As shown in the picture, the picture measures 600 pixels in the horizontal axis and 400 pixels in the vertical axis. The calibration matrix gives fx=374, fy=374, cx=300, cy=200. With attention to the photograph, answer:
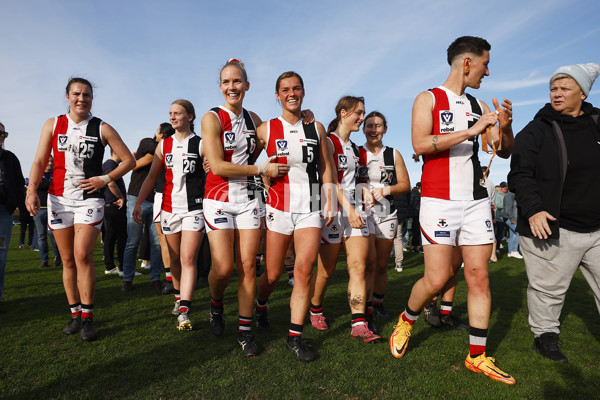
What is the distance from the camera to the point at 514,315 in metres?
5.23

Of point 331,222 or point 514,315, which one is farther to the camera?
point 514,315

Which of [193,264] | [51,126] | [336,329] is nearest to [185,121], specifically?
[51,126]

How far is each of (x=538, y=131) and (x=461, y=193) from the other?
114 cm

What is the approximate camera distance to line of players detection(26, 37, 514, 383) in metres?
3.39

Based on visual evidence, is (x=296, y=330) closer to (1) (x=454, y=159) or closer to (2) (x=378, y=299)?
(2) (x=378, y=299)

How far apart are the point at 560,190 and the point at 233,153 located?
10.2ft

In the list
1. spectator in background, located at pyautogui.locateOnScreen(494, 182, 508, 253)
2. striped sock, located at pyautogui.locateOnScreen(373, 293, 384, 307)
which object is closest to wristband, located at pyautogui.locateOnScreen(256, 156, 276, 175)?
striped sock, located at pyautogui.locateOnScreen(373, 293, 384, 307)

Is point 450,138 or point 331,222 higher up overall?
point 450,138

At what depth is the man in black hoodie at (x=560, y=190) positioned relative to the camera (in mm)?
3406

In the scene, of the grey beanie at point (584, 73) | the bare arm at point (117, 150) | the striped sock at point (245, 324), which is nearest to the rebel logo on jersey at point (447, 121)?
the grey beanie at point (584, 73)

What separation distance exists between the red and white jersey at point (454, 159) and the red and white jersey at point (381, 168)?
1.53 meters

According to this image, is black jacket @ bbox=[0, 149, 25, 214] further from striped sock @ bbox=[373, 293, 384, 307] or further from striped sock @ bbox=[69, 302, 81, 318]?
striped sock @ bbox=[373, 293, 384, 307]

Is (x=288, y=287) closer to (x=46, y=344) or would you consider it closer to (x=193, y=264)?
(x=193, y=264)

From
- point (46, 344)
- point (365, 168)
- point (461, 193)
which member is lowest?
point (46, 344)
